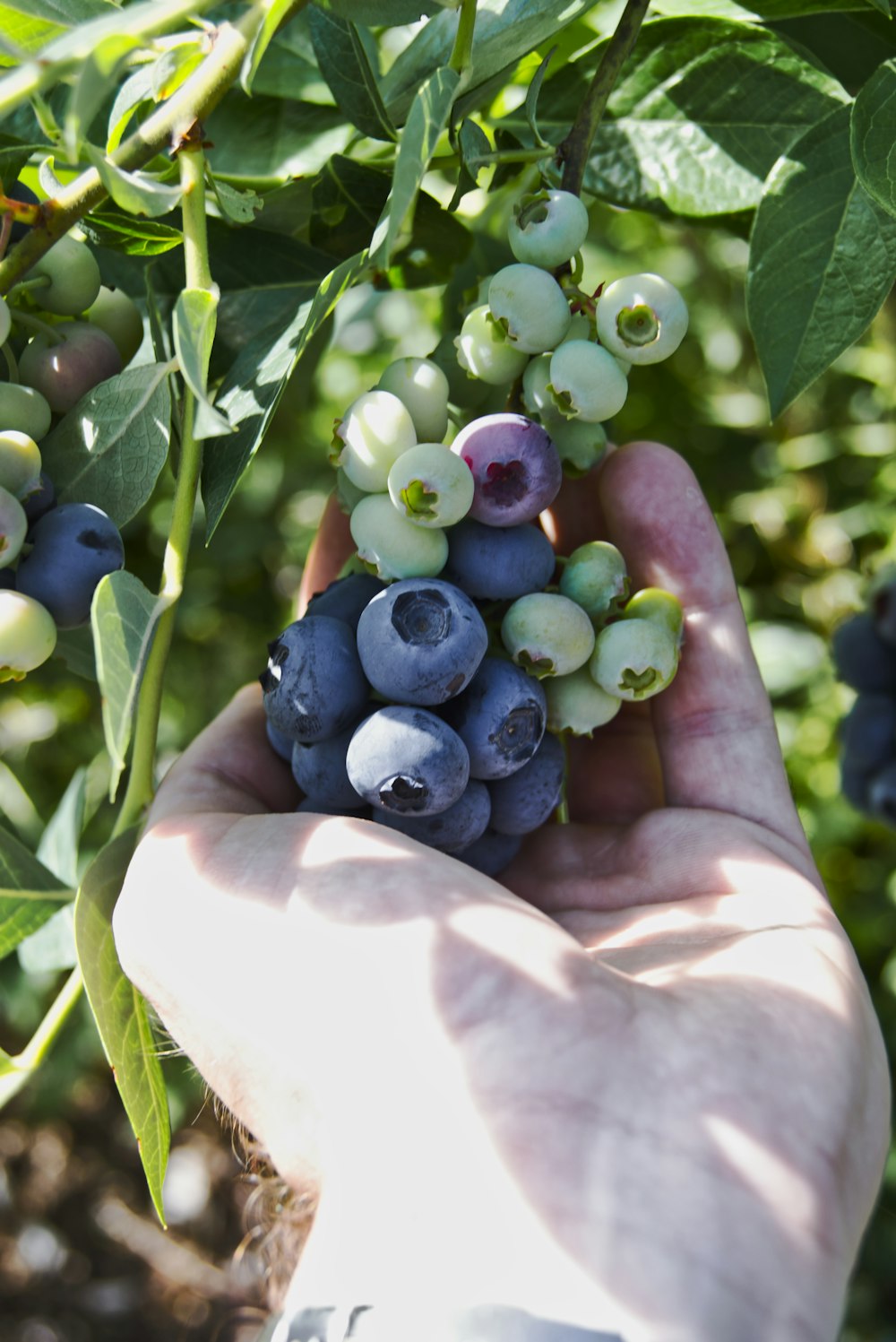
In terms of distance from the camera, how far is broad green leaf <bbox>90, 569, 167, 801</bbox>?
1.78ft

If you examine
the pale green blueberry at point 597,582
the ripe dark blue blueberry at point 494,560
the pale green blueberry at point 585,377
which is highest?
the pale green blueberry at point 585,377

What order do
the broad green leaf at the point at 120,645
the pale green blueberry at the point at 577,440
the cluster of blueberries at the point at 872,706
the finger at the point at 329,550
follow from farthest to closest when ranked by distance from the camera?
1. the cluster of blueberries at the point at 872,706
2. the finger at the point at 329,550
3. the pale green blueberry at the point at 577,440
4. the broad green leaf at the point at 120,645

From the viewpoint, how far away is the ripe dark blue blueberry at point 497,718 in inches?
30.8

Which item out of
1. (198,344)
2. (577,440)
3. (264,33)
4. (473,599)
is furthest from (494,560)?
(264,33)

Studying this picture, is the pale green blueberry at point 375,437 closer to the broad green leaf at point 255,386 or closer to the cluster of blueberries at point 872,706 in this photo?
the broad green leaf at point 255,386

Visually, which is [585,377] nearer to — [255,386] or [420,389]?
[420,389]

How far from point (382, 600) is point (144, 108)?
512 millimetres

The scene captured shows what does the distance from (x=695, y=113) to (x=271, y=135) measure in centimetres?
39

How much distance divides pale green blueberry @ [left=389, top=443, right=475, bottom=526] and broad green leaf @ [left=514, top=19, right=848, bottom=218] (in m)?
0.38

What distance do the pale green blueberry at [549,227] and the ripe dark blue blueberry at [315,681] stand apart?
0.99 ft

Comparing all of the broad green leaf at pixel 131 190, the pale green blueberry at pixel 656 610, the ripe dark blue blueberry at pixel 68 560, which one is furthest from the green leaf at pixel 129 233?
the pale green blueberry at pixel 656 610

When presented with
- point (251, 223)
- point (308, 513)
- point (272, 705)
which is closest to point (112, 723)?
point (272, 705)

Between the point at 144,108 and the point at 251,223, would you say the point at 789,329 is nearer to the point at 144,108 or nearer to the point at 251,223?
the point at 251,223

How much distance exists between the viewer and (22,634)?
0.70 metres
